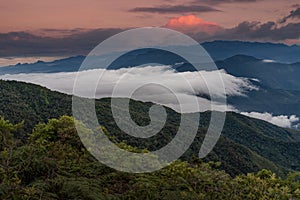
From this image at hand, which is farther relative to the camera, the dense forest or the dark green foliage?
the dense forest

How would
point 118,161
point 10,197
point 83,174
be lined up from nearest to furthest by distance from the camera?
Result: point 10,197
point 83,174
point 118,161

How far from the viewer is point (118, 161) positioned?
22016 millimetres

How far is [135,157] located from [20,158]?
726 cm

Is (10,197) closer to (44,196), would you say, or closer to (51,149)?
(44,196)

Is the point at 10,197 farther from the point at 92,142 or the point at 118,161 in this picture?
the point at 92,142

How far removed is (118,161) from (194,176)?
15.7ft

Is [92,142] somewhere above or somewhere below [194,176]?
above

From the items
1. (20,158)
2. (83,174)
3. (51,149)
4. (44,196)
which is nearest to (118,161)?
(83,174)

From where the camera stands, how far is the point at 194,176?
22766 millimetres

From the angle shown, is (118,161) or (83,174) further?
(118,161)

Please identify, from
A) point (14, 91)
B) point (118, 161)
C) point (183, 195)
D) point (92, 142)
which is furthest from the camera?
point (14, 91)

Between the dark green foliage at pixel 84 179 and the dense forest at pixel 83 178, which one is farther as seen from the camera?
the dense forest at pixel 83 178

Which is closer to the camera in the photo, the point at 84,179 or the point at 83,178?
the point at 84,179

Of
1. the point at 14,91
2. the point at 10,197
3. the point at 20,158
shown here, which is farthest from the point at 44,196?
the point at 14,91
